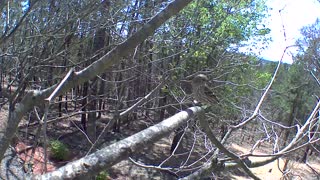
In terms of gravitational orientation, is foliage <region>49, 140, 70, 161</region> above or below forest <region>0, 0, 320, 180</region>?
below

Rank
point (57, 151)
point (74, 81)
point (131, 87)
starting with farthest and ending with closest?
point (57, 151), point (131, 87), point (74, 81)

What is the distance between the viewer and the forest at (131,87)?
6.68 ft

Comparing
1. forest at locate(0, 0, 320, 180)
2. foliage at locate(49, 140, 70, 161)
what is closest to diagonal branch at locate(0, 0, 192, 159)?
forest at locate(0, 0, 320, 180)

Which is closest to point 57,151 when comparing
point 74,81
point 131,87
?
point 131,87

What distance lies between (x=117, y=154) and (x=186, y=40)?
6773mm

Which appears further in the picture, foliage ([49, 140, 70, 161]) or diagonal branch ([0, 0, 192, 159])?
foliage ([49, 140, 70, 161])


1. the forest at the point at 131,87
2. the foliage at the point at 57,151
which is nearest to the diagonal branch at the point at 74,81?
the forest at the point at 131,87

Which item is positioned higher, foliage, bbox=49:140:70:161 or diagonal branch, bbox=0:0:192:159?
diagonal branch, bbox=0:0:192:159

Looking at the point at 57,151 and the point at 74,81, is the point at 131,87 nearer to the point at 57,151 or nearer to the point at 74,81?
the point at 57,151

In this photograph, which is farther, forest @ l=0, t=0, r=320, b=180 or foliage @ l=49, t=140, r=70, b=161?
foliage @ l=49, t=140, r=70, b=161

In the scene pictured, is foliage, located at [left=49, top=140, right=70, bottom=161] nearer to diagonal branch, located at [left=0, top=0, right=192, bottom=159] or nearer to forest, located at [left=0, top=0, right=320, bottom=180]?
forest, located at [left=0, top=0, right=320, bottom=180]

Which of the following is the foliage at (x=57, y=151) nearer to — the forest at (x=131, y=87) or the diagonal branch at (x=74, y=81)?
the forest at (x=131, y=87)

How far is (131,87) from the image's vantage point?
985cm

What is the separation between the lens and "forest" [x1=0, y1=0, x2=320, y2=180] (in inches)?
80.1
